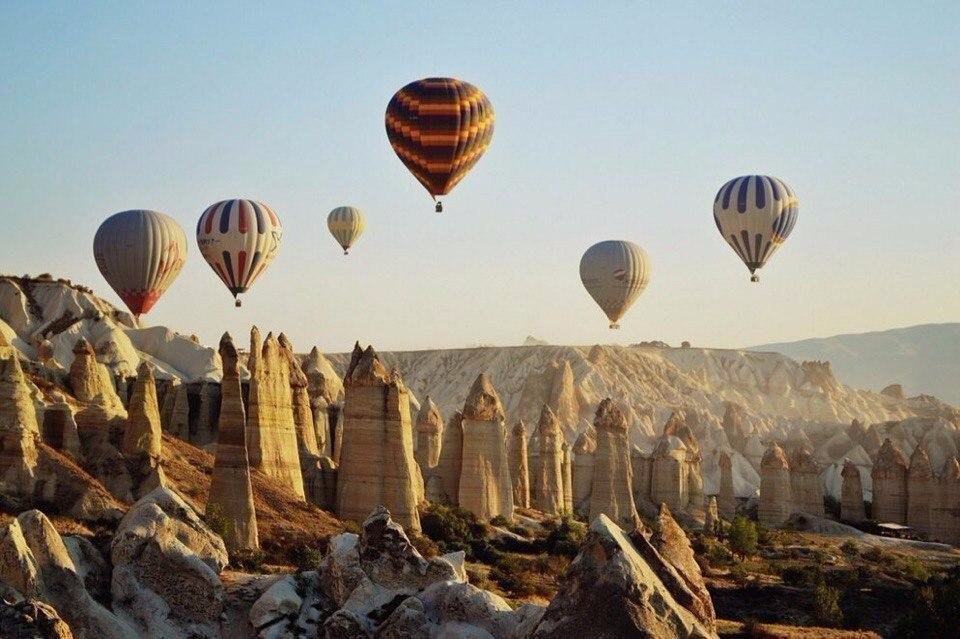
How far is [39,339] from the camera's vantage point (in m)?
66.6

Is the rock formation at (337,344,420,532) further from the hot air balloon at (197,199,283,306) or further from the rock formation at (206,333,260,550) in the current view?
the hot air balloon at (197,199,283,306)

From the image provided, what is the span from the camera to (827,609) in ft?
133

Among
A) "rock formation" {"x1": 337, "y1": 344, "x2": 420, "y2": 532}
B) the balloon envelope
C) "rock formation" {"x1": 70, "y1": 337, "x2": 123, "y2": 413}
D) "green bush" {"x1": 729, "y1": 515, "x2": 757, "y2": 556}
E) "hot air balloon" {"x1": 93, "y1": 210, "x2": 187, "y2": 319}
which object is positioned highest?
the balloon envelope

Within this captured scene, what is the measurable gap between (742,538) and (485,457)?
1354 centimetres

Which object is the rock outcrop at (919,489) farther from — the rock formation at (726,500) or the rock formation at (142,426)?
the rock formation at (142,426)

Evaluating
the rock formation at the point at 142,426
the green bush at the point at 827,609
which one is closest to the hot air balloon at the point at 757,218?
the green bush at the point at 827,609

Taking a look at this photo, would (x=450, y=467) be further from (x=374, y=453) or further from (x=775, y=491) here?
(x=775, y=491)

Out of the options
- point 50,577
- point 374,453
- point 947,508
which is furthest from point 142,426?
point 947,508

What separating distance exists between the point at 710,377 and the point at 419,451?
10174cm

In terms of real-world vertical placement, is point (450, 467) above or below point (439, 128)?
below

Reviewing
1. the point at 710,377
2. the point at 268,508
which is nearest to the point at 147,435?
the point at 268,508

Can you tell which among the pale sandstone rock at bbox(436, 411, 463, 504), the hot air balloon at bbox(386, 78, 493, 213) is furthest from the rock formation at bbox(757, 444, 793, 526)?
the pale sandstone rock at bbox(436, 411, 463, 504)

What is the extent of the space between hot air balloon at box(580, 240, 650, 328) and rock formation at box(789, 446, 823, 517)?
1479 centimetres

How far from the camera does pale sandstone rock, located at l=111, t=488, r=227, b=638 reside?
23.8 m
